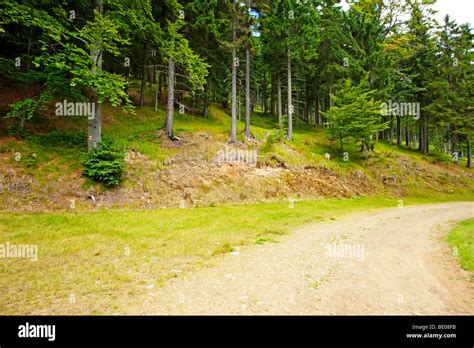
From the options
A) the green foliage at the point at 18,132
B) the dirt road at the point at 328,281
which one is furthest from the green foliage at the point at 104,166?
the dirt road at the point at 328,281

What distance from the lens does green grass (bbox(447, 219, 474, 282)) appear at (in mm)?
6577

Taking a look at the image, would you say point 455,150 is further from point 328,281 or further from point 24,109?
point 24,109

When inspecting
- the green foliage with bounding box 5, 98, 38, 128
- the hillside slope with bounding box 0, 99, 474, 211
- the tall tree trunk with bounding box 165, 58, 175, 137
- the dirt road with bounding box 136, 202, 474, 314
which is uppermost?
the tall tree trunk with bounding box 165, 58, 175, 137

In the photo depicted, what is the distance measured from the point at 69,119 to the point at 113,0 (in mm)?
8265

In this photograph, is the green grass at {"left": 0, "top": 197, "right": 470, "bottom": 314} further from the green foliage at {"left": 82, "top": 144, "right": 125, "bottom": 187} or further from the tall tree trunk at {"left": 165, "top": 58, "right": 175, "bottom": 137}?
the tall tree trunk at {"left": 165, "top": 58, "right": 175, "bottom": 137}

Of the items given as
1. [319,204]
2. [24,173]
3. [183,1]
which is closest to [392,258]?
[319,204]

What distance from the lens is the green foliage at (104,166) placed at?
12297mm

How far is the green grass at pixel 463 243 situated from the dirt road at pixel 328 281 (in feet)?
0.72

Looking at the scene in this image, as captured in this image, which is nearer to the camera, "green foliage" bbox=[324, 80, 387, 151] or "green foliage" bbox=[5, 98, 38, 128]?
"green foliage" bbox=[5, 98, 38, 128]

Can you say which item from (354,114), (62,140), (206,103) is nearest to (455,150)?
(354,114)

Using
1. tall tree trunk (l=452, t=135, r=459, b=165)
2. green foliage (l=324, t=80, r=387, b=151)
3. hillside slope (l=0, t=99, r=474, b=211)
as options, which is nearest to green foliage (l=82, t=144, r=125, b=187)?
hillside slope (l=0, t=99, r=474, b=211)

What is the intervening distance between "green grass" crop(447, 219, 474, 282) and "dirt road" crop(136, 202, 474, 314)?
219 millimetres

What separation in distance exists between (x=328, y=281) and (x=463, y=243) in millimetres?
6350

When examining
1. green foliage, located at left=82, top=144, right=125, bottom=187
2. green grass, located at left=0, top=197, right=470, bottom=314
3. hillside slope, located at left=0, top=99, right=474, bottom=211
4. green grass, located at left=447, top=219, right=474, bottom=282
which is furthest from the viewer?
green foliage, located at left=82, top=144, right=125, bottom=187
